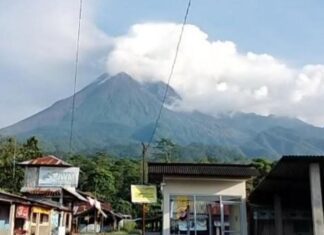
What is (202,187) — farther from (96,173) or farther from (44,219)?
(96,173)

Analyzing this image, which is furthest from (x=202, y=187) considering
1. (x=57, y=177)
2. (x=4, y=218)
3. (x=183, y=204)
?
(x=57, y=177)

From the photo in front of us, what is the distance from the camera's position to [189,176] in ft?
63.7

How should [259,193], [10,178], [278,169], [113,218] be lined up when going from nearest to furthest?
1. [278,169]
2. [259,193]
3. [10,178]
4. [113,218]

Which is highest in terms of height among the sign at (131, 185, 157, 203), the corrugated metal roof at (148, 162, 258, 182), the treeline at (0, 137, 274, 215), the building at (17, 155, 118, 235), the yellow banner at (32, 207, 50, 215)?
the treeline at (0, 137, 274, 215)

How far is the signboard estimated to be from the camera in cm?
3659

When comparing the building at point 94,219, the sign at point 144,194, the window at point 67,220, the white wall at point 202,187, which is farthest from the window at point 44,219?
the building at point 94,219

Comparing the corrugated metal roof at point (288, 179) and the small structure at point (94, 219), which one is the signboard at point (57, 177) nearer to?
the small structure at point (94, 219)

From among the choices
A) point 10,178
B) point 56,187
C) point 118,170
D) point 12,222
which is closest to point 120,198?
point 118,170

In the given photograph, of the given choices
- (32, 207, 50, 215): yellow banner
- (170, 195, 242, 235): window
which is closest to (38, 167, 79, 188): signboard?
(32, 207, 50, 215): yellow banner

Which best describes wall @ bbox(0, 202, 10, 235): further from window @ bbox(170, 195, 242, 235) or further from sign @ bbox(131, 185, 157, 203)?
window @ bbox(170, 195, 242, 235)

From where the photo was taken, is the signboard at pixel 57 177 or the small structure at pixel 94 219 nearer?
the signboard at pixel 57 177

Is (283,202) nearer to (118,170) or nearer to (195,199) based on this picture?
(195,199)

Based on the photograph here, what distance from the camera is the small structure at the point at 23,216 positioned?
16142 mm

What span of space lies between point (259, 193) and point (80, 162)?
43.6 metres
